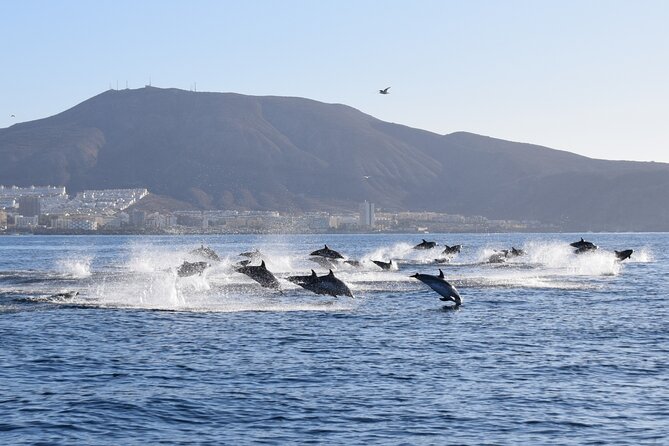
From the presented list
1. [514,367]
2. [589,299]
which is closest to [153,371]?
[514,367]

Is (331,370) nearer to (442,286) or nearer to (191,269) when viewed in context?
(442,286)

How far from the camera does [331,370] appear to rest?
2769 centimetres

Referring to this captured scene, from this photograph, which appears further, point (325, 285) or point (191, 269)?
point (191, 269)

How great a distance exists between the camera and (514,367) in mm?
28156

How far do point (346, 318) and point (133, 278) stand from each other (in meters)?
32.1

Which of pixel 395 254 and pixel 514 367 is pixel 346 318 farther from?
pixel 395 254

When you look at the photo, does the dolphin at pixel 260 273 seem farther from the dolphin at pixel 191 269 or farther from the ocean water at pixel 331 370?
the dolphin at pixel 191 269

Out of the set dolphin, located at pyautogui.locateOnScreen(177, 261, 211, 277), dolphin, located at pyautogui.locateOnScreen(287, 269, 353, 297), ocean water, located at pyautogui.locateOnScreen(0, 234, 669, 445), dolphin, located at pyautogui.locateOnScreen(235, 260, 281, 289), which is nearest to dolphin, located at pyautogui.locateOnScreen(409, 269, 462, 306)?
ocean water, located at pyautogui.locateOnScreen(0, 234, 669, 445)

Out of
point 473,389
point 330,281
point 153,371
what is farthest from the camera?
point 330,281

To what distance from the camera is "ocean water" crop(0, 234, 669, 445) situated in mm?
21188

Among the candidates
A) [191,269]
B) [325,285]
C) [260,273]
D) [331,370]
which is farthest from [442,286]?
[331,370]

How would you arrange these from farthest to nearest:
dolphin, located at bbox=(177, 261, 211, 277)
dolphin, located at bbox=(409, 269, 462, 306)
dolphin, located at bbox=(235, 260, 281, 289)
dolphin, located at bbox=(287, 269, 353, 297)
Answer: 1. dolphin, located at bbox=(177, 261, 211, 277)
2. dolphin, located at bbox=(235, 260, 281, 289)
3. dolphin, located at bbox=(409, 269, 462, 306)
4. dolphin, located at bbox=(287, 269, 353, 297)

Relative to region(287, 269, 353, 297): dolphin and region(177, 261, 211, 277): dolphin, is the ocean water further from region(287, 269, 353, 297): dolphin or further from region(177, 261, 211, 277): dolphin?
region(177, 261, 211, 277): dolphin

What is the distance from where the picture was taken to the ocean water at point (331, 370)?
21188 millimetres
